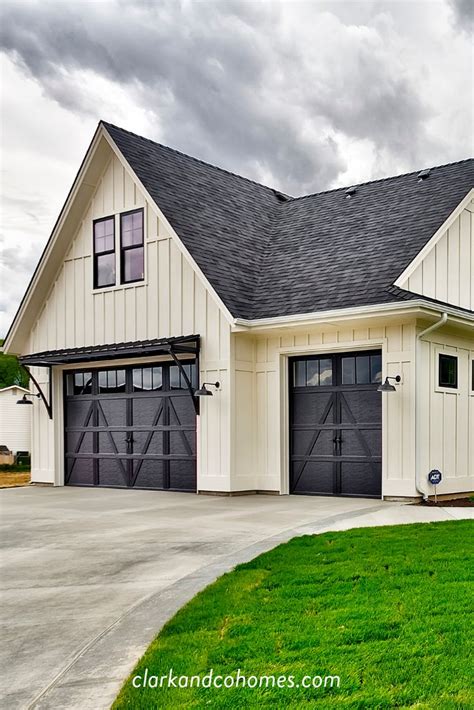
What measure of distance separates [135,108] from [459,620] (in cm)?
1727

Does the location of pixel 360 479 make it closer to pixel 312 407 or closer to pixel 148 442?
pixel 312 407

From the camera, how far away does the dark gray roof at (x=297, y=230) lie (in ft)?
44.7

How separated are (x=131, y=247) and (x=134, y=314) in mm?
1433

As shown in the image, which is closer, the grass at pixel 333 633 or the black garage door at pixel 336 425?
the grass at pixel 333 633

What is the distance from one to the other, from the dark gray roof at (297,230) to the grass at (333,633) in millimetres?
6438

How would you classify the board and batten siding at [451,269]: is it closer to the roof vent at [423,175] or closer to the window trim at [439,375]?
the window trim at [439,375]

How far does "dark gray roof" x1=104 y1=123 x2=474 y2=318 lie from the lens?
1362 cm

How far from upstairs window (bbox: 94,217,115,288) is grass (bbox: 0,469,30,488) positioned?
18.3ft

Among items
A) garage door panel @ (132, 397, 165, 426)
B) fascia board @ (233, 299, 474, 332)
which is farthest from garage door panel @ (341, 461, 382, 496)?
garage door panel @ (132, 397, 165, 426)

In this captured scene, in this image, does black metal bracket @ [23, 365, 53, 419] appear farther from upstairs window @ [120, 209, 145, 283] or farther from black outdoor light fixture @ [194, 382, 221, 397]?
black outdoor light fixture @ [194, 382, 221, 397]

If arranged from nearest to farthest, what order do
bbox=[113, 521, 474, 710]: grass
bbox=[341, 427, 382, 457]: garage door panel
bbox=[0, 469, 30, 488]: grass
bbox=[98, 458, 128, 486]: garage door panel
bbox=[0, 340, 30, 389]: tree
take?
bbox=[113, 521, 474, 710]: grass
bbox=[341, 427, 382, 457]: garage door panel
bbox=[98, 458, 128, 486]: garage door panel
bbox=[0, 469, 30, 488]: grass
bbox=[0, 340, 30, 389]: tree

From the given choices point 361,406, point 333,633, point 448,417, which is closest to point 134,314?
point 361,406

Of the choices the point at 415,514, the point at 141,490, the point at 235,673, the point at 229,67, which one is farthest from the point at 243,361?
the point at 235,673

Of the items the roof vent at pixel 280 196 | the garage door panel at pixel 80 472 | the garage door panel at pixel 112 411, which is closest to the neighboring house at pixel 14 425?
the garage door panel at pixel 80 472
